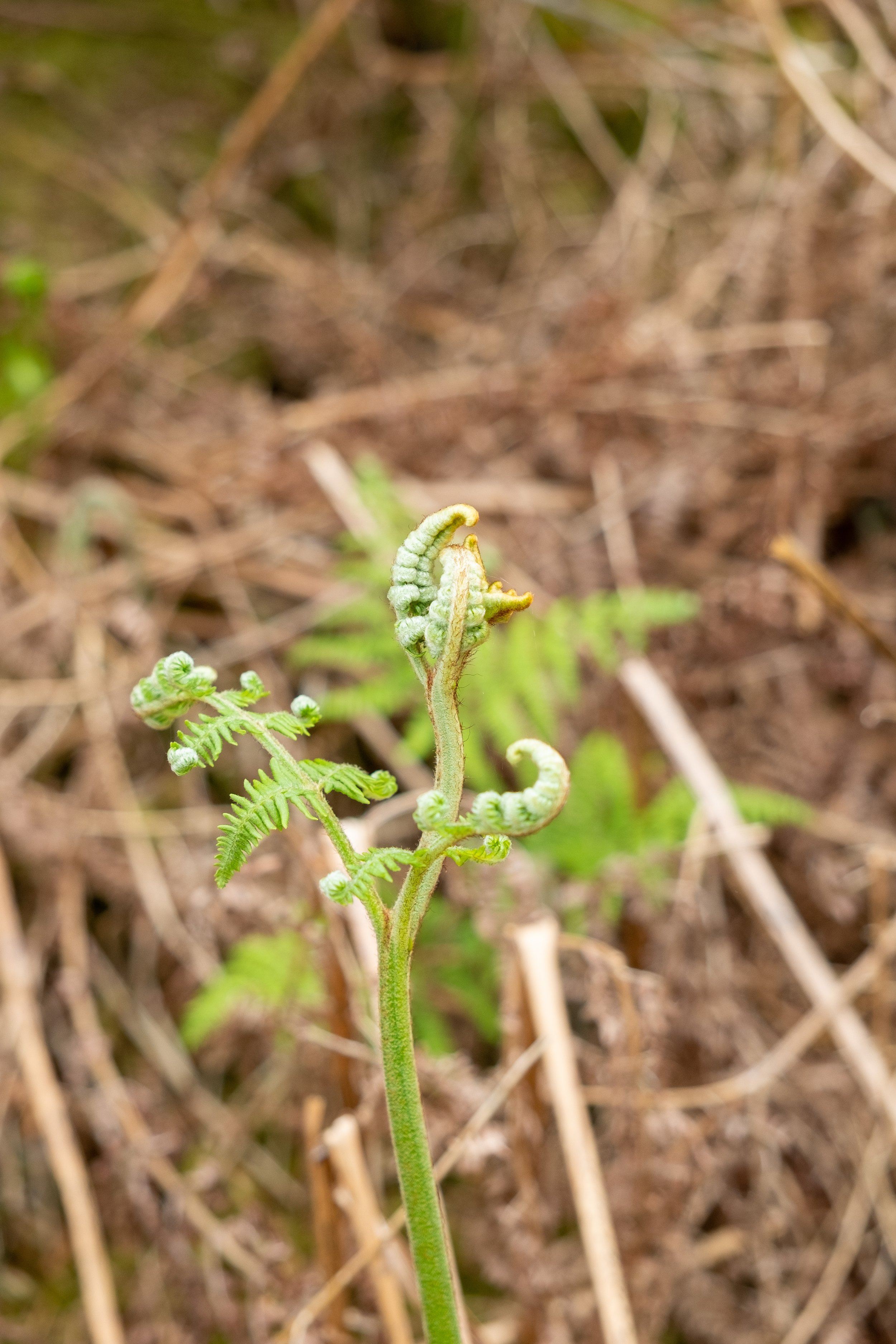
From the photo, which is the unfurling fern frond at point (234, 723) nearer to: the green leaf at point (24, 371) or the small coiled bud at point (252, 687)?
the small coiled bud at point (252, 687)

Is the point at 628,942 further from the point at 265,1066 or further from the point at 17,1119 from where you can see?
the point at 17,1119

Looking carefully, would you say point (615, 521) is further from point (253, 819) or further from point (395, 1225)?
point (253, 819)

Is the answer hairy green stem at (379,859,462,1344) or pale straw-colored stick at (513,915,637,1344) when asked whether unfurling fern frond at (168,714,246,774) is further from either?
pale straw-colored stick at (513,915,637,1344)

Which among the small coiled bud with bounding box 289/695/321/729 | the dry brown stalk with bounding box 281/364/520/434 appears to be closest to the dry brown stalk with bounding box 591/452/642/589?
the dry brown stalk with bounding box 281/364/520/434

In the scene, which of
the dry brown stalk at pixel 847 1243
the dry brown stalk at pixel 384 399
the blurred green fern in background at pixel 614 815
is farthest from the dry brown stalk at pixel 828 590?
the dry brown stalk at pixel 384 399

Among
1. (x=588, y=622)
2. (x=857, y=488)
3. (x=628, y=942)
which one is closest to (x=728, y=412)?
(x=857, y=488)

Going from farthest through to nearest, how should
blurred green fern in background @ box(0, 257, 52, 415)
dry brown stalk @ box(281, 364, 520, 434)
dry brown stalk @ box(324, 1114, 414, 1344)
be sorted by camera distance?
1. dry brown stalk @ box(281, 364, 520, 434)
2. blurred green fern in background @ box(0, 257, 52, 415)
3. dry brown stalk @ box(324, 1114, 414, 1344)
